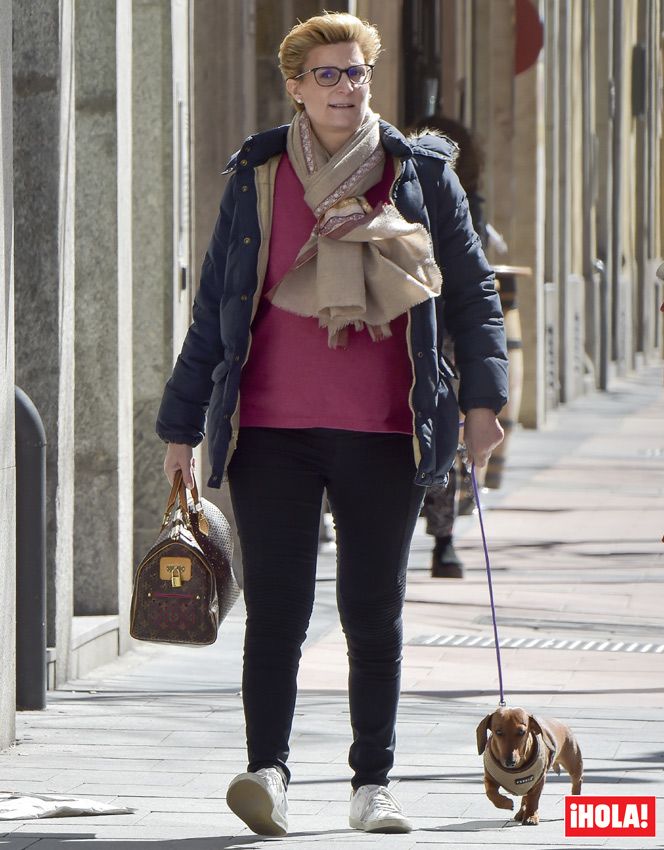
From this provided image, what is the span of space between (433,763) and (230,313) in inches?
65.4

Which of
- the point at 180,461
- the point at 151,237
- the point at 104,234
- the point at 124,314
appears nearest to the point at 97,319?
the point at 124,314

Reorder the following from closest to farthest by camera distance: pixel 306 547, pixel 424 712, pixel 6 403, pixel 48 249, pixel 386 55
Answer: pixel 306 547, pixel 6 403, pixel 424 712, pixel 48 249, pixel 386 55

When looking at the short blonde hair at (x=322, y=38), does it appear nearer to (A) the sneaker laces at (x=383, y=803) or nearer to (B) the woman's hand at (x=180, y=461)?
(B) the woman's hand at (x=180, y=461)

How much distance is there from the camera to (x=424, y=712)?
23.1ft

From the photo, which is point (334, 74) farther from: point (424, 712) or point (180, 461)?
point (424, 712)

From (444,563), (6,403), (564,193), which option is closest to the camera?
(6,403)

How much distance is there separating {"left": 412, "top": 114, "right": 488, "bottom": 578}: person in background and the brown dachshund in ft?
13.7

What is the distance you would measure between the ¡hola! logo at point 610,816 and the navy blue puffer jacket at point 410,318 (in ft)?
2.90

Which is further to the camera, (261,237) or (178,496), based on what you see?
(178,496)

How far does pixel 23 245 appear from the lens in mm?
7375

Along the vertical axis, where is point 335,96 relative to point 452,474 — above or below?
above

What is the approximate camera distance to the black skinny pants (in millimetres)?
5090

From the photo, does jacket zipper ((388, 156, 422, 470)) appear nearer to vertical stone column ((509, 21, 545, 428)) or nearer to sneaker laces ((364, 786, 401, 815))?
sneaker laces ((364, 786, 401, 815))

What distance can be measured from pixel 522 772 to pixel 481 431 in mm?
778
